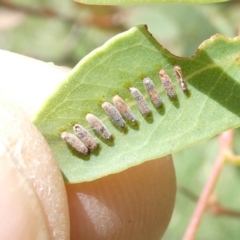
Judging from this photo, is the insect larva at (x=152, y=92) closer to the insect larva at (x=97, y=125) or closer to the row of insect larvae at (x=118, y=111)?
the row of insect larvae at (x=118, y=111)

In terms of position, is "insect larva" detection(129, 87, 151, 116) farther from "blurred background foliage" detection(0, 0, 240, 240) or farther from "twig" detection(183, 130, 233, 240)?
"blurred background foliage" detection(0, 0, 240, 240)

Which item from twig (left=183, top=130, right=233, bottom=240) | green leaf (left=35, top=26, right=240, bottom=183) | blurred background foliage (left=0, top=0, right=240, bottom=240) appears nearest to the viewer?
green leaf (left=35, top=26, right=240, bottom=183)

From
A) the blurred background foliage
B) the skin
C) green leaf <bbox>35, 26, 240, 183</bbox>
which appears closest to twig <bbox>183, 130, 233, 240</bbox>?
the skin

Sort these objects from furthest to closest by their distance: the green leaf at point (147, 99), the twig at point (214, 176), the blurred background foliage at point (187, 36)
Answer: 1. the blurred background foliage at point (187, 36)
2. the twig at point (214, 176)
3. the green leaf at point (147, 99)

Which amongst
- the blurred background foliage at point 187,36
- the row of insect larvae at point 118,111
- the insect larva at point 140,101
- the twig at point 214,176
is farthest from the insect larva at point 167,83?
the blurred background foliage at point 187,36

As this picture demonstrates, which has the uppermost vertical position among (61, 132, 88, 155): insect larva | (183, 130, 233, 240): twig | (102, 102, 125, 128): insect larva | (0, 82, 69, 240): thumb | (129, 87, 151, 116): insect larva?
(129, 87, 151, 116): insect larva

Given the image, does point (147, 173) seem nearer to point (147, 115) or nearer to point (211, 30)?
point (147, 115)

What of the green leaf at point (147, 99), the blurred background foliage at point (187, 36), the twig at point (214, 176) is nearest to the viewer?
the green leaf at point (147, 99)
